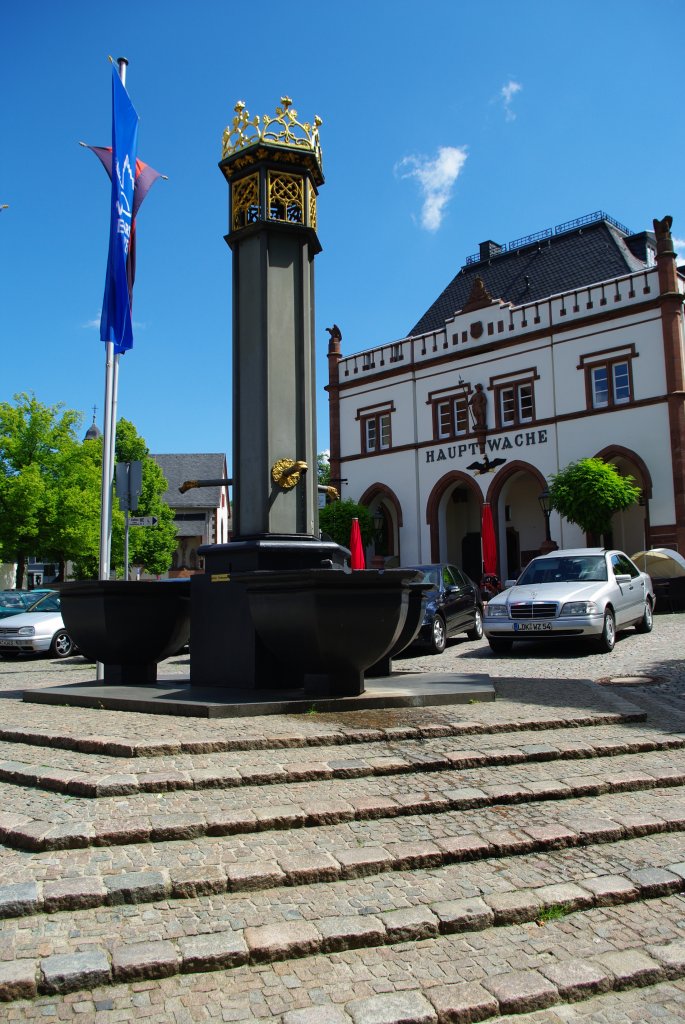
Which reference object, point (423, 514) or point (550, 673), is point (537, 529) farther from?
point (550, 673)

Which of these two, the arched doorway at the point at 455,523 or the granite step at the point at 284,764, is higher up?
the arched doorway at the point at 455,523

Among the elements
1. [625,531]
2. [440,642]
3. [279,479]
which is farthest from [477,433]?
[279,479]

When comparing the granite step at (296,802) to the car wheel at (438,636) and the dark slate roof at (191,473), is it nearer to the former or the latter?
the car wheel at (438,636)

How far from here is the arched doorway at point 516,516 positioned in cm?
3594

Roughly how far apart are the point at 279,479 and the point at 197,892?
5142 millimetres

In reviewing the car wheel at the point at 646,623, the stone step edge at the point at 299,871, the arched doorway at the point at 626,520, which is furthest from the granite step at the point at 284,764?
the arched doorway at the point at 626,520

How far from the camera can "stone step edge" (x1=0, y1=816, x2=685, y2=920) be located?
354 cm

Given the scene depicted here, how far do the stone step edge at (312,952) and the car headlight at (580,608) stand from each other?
972cm

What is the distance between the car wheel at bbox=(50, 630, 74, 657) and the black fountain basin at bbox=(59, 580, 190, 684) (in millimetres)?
8572

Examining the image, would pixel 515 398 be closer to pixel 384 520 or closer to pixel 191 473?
pixel 384 520

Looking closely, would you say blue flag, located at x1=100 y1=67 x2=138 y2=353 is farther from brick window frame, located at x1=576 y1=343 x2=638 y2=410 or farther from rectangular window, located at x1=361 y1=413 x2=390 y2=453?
rectangular window, located at x1=361 y1=413 x2=390 y2=453

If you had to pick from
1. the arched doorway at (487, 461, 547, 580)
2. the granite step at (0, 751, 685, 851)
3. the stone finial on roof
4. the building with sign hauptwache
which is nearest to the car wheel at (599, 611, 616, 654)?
the granite step at (0, 751, 685, 851)

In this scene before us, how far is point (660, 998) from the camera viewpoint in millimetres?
3014

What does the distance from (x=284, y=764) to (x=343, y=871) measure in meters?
1.45
